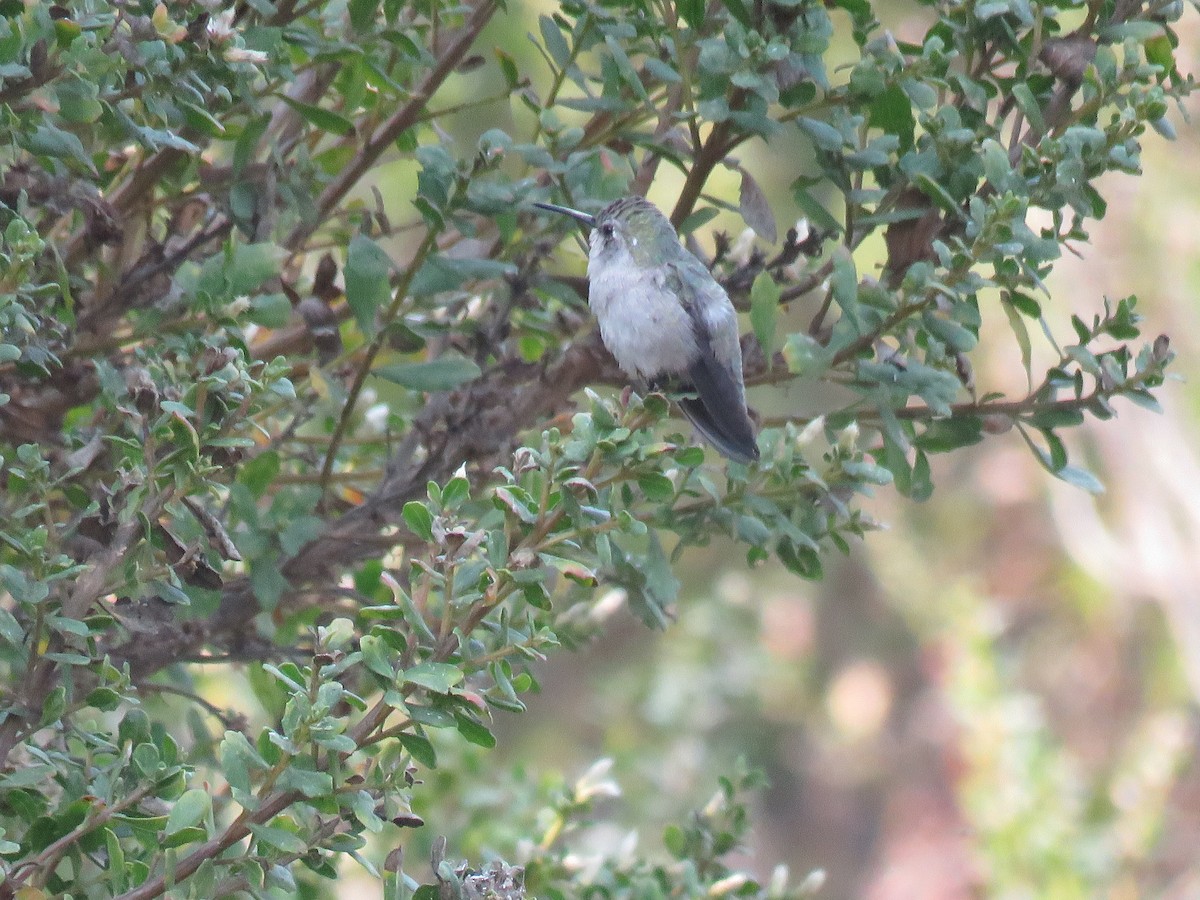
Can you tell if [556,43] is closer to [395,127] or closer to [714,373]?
[395,127]

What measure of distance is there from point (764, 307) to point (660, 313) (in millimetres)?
407

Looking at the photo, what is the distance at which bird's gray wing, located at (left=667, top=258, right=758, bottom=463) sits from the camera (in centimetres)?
197

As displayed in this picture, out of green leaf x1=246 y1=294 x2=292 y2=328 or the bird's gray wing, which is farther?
the bird's gray wing

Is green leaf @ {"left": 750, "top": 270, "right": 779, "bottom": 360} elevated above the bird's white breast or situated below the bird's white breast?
above

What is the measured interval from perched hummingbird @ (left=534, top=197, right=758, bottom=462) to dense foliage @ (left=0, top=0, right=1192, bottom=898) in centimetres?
5

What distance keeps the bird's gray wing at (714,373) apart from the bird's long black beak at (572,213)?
20cm

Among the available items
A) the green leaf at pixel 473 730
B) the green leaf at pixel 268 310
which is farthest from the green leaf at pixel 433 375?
the green leaf at pixel 473 730

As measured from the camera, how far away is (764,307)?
→ 1813mm

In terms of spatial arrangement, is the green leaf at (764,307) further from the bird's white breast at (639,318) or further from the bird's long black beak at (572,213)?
the bird's long black beak at (572,213)

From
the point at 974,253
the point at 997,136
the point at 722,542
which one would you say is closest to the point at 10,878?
the point at 974,253

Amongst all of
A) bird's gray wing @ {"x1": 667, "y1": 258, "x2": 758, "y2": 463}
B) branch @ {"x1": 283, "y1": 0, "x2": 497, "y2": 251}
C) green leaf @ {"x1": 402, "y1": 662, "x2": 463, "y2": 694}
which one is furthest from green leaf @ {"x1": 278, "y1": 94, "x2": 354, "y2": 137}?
green leaf @ {"x1": 402, "y1": 662, "x2": 463, "y2": 694}

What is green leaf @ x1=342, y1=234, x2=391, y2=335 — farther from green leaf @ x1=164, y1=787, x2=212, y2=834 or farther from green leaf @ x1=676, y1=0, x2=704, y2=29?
green leaf @ x1=164, y1=787, x2=212, y2=834

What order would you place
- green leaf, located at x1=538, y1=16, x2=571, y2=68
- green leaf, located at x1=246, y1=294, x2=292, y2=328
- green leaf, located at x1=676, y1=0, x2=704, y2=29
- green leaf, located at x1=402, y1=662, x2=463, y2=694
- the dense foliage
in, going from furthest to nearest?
green leaf, located at x1=538, y1=16, x2=571, y2=68
green leaf, located at x1=676, y1=0, x2=704, y2=29
green leaf, located at x1=246, y1=294, x2=292, y2=328
the dense foliage
green leaf, located at x1=402, y1=662, x2=463, y2=694

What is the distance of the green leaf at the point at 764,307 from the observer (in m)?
1.80
